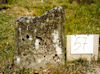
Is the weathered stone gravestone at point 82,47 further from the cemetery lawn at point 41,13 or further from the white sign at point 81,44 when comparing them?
the cemetery lawn at point 41,13

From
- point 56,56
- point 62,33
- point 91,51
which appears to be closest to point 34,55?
point 56,56

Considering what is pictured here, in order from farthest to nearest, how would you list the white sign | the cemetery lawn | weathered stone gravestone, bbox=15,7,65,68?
the white sign, the cemetery lawn, weathered stone gravestone, bbox=15,7,65,68

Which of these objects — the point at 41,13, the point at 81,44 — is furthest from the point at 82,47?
the point at 41,13

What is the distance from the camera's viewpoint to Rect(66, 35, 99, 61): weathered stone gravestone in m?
3.40

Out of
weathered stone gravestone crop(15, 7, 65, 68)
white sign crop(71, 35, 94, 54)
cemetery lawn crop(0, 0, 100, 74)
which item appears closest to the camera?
weathered stone gravestone crop(15, 7, 65, 68)

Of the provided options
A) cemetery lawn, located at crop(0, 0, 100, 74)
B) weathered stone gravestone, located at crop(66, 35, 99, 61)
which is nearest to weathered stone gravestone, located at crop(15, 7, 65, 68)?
cemetery lawn, located at crop(0, 0, 100, 74)

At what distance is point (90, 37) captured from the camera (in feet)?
11.2

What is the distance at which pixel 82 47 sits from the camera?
11.1 feet

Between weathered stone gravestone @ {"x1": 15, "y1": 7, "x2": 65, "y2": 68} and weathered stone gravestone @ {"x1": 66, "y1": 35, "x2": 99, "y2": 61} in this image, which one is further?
weathered stone gravestone @ {"x1": 66, "y1": 35, "x2": 99, "y2": 61}

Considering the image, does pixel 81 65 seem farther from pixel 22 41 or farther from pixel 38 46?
pixel 22 41

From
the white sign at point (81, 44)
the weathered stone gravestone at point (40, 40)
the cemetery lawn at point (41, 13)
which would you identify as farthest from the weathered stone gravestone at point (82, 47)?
the weathered stone gravestone at point (40, 40)

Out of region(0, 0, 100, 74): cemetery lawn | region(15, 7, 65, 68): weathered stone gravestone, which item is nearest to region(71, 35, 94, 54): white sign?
region(0, 0, 100, 74): cemetery lawn

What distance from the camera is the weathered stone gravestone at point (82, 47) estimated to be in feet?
11.2

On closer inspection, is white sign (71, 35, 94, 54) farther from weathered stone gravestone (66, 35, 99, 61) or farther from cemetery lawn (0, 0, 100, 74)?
cemetery lawn (0, 0, 100, 74)
